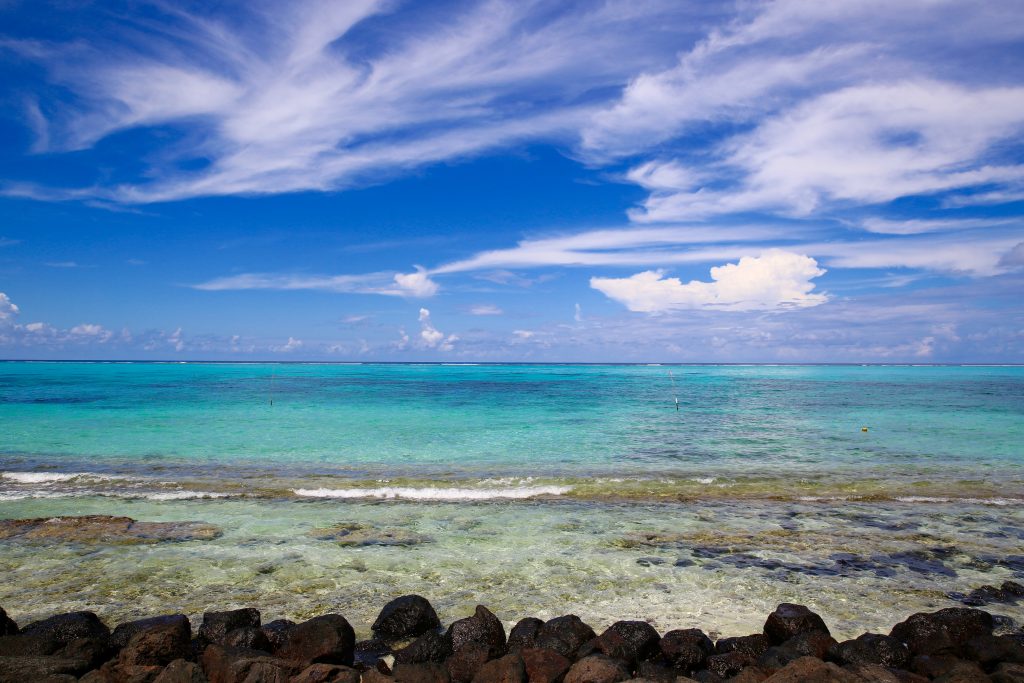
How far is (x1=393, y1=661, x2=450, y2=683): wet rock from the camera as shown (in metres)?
5.91

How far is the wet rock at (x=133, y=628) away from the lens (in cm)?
680

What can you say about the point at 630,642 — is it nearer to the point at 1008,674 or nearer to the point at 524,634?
the point at 524,634

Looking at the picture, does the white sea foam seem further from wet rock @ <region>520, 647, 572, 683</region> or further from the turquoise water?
wet rock @ <region>520, 647, 572, 683</region>

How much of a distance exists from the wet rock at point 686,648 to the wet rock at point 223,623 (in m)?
4.81

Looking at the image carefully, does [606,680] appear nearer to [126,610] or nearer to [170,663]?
[170,663]

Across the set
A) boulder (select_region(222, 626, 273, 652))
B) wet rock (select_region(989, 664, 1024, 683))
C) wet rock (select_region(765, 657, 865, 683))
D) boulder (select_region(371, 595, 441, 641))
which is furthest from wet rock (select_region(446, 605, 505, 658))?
wet rock (select_region(989, 664, 1024, 683))

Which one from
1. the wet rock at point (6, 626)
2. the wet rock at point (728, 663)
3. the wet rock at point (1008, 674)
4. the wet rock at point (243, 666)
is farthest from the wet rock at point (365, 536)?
the wet rock at point (1008, 674)

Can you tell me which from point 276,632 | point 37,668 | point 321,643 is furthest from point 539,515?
point 37,668

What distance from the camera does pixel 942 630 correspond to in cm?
669

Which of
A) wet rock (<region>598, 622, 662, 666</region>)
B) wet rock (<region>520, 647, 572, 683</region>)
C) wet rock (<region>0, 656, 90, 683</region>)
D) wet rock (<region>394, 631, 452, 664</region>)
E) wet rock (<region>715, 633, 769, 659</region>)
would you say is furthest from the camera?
wet rock (<region>715, 633, 769, 659</region>)

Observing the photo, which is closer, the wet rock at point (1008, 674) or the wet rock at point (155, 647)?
the wet rock at point (1008, 674)

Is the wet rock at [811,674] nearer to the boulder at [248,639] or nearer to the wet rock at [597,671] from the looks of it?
the wet rock at [597,671]

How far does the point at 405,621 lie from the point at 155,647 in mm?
2755

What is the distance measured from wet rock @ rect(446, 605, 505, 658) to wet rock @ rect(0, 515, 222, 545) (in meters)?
6.83
